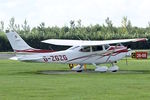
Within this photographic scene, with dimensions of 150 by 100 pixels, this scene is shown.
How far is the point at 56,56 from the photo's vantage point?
3409 cm

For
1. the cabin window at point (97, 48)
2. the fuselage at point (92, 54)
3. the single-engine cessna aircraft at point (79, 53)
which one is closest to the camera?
the single-engine cessna aircraft at point (79, 53)

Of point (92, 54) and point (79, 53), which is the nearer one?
point (92, 54)

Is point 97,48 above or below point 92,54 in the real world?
above

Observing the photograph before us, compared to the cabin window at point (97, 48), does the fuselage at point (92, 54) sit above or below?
below

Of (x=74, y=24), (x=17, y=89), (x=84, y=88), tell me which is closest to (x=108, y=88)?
(x=84, y=88)

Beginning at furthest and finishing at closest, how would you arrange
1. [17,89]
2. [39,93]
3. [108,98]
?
[17,89], [39,93], [108,98]

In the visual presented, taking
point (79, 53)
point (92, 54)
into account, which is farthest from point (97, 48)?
point (79, 53)

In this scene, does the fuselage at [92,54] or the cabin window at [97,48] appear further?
the cabin window at [97,48]

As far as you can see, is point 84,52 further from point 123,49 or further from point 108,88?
point 108,88

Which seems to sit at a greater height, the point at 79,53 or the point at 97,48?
the point at 97,48

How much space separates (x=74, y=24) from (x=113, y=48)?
354 ft

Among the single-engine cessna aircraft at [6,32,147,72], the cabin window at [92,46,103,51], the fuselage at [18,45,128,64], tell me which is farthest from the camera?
the cabin window at [92,46,103,51]

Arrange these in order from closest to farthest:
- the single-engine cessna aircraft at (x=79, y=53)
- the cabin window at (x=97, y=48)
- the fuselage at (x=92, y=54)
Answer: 1. the single-engine cessna aircraft at (x=79, y=53)
2. the fuselage at (x=92, y=54)
3. the cabin window at (x=97, y=48)

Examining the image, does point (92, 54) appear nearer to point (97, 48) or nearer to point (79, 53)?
point (97, 48)
